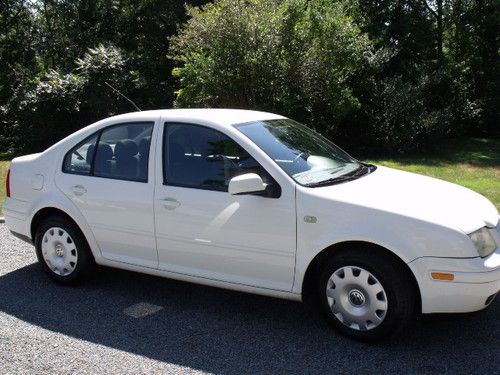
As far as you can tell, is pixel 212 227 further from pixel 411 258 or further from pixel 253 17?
pixel 253 17

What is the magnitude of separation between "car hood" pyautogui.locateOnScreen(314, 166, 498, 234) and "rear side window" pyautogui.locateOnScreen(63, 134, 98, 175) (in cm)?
220

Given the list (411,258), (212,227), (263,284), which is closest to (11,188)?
(212,227)

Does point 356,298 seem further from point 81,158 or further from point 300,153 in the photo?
point 81,158

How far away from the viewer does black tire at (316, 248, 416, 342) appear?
3.78 metres

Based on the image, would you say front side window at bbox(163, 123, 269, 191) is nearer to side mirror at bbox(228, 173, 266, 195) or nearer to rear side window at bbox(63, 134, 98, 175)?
side mirror at bbox(228, 173, 266, 195)

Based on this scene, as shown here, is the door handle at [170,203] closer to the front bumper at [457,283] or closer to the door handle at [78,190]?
the door handle at [78,190]

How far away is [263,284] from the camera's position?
422cm

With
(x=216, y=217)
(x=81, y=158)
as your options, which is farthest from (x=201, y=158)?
(x=81, y=158)

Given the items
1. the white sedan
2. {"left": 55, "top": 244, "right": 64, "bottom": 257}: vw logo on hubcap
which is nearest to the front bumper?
the white sedan

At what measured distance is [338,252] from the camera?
397cm

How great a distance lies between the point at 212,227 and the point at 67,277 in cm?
172

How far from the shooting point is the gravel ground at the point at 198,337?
3697 millimetres

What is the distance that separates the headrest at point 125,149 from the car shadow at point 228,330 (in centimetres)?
124

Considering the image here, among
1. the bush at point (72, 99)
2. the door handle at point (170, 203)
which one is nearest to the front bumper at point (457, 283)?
the door handle at point (170, 203)
